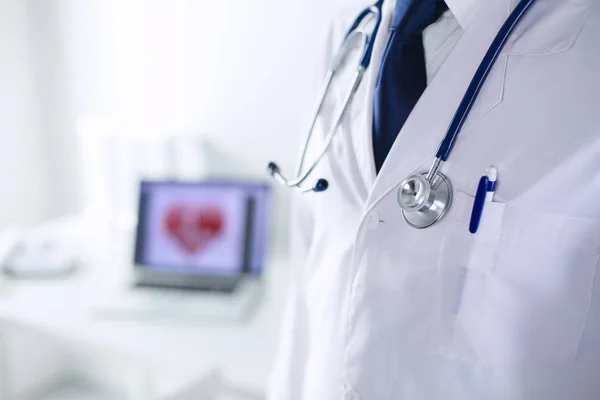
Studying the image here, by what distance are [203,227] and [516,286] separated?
931 mm

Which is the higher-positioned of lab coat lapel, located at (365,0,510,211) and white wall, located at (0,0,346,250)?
white wall, located at (0,0,346,250)

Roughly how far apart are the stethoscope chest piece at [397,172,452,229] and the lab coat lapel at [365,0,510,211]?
3 cm

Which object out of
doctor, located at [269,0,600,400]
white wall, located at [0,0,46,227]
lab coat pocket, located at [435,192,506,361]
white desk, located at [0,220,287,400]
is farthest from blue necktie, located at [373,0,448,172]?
white wall, located at [0,0,46,227]

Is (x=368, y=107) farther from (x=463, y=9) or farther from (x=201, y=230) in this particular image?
(x=201, y=230)

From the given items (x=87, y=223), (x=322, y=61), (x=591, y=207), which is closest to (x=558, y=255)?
(x=591, y=207)

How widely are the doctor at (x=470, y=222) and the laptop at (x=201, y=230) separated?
2.10ft

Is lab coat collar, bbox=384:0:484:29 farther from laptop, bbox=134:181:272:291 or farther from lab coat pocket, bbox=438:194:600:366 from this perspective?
laptop, bbox=134:181:272:291

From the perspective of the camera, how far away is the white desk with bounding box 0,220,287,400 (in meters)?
1.05

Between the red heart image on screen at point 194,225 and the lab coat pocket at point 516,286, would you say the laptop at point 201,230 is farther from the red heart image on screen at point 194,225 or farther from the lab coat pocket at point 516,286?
the lab coat pocket at point 516,286

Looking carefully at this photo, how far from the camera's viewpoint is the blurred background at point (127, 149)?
1109mm

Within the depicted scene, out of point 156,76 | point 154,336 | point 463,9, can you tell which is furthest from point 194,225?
point 463,9

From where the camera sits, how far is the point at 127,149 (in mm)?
1577

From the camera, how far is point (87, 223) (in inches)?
67.5

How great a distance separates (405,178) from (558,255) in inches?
6.9
